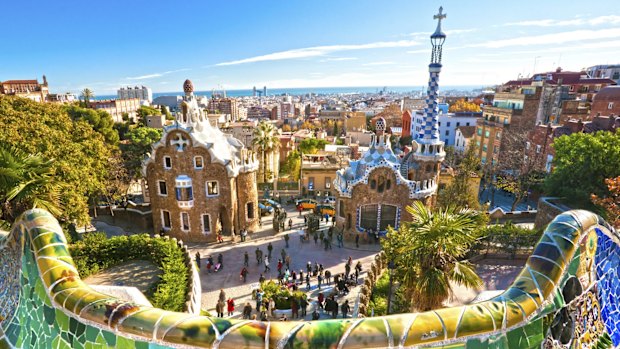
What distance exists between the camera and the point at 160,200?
26188mm

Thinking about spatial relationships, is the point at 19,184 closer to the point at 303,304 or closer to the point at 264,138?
the point at 303,304

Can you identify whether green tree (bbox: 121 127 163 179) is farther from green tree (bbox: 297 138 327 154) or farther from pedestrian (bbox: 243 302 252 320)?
pedestrian (bbox: 243 302 252 320)

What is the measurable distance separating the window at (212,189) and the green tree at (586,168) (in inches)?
1028

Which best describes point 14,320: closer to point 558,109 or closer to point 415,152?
point 415,152

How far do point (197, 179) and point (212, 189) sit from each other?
4.47ft

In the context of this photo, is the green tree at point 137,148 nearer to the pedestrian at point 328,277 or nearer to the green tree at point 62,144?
the green tree at point 62,144

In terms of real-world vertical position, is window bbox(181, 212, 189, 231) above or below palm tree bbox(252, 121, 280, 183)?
below

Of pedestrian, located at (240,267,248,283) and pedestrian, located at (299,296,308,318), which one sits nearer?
→ pedestrian, located at (299,296,308,318)

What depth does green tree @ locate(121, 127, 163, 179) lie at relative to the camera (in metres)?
39.3

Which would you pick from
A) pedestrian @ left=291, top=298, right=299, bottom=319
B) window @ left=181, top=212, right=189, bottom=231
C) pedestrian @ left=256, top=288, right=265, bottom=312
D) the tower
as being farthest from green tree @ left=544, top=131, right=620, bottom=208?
window @ left=181, top=212, right=189, bottom=231

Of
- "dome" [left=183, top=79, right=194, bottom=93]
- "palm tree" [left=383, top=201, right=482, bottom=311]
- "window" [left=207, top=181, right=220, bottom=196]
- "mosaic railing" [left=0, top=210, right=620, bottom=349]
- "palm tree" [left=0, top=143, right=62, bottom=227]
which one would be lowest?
"window" [left=207, top=181, right=220, bottom=196]

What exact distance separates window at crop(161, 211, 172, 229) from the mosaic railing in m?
21.5

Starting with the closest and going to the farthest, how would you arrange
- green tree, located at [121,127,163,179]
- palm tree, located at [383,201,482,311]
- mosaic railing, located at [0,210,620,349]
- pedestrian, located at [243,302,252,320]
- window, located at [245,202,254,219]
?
mosaic railing, located at [0,210,620,349] < palm tree, located at [383,201,482,311] < pedestrian, located at [243,302,252,320] < window, located at [245,202,254,219] < green tree, located at [121,127,163,179]

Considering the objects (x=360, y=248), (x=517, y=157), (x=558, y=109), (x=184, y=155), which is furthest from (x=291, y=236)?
(x=558, y=109)
